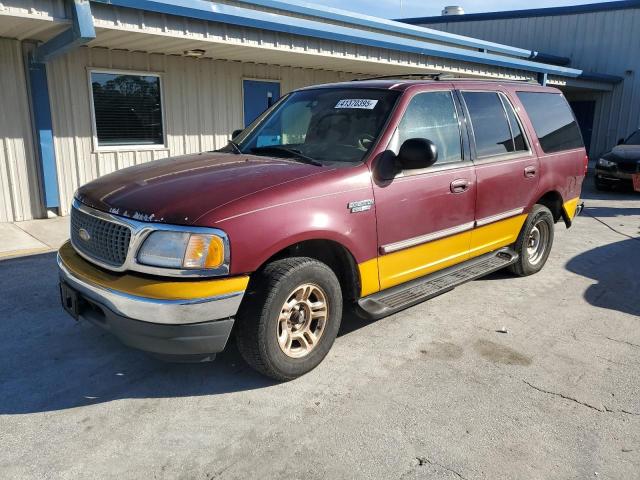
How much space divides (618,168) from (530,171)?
852 cm

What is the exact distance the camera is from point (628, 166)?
12.2 meters

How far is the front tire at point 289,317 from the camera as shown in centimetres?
322

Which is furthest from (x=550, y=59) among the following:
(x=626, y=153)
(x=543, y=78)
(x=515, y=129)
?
(x=515, y=129)

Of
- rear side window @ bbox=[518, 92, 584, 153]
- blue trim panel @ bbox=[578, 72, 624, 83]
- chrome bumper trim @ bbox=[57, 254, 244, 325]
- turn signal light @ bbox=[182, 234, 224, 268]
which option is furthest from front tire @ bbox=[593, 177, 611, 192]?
turn signal light @ bbox=[182, 234, 224, 268]

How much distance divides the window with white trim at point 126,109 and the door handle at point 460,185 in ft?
21.9

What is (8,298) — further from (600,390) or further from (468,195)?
(600,390)

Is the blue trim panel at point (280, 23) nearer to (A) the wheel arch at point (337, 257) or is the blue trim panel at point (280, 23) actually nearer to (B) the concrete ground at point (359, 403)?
(B) the concrete ground at point (359, 403)

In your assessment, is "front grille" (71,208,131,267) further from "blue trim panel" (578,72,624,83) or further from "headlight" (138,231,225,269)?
"blue trim panel" (578,72,624,83)

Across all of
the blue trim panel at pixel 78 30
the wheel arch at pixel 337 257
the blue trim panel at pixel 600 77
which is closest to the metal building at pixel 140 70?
the blue trim panel at pixel 78 30

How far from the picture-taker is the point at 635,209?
34.7 ft

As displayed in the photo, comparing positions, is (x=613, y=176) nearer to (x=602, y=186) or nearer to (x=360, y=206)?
(x=602, y=186)

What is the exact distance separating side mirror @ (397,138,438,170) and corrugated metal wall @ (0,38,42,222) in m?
6.63

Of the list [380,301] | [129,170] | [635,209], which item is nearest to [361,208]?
[380,301]

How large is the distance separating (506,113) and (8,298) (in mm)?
5042
